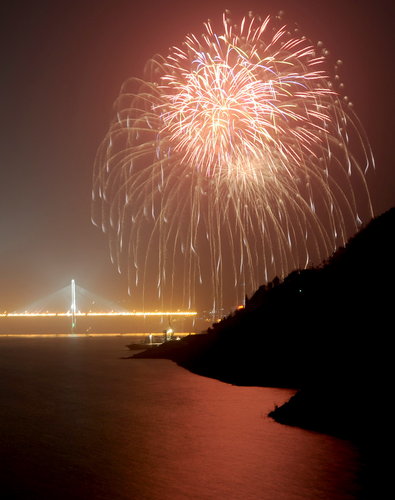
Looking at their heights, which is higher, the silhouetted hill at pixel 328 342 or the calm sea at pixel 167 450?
the silhouetted hill at pixel 328 342

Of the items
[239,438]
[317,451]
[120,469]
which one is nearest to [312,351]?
[239,438]

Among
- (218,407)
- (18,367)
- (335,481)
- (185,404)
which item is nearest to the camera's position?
(335,481)

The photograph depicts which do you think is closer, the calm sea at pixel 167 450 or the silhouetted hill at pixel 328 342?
the calm sea at pixel 167 450

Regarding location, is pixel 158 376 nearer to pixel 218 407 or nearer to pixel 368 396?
pixel 218 407

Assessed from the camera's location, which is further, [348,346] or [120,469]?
[348,346]

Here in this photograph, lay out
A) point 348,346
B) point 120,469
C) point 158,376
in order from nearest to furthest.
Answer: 1. point 120,469
2. point 348,346
3. point 158,376
